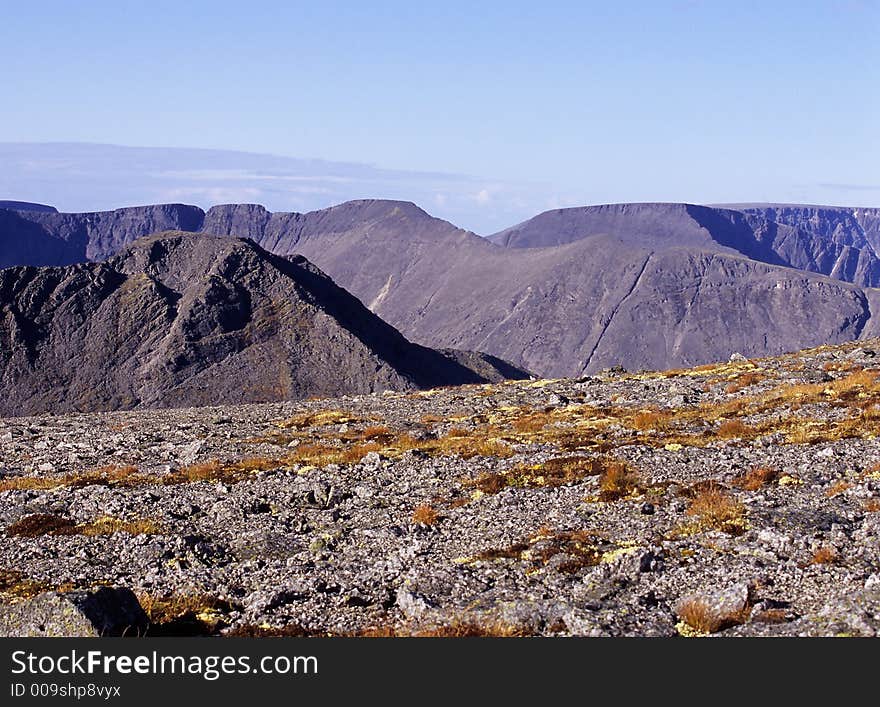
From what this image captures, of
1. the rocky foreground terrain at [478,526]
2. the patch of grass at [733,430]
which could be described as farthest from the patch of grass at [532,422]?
the patch of grass at [733,430]

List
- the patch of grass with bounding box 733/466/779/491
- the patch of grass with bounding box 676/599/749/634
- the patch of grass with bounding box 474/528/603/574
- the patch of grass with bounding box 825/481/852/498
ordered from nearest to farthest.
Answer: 1. the patch of grass with bounding box 676/599/749/634
2. the patch of grass with bounding box 474/528/603/574
3. the patch of grass with bounding box 825/481/852/498
4. the patch of grass with bounding box 733/466/779/491

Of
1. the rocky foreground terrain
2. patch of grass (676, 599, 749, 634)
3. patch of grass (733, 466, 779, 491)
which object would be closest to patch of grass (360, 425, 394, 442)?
the rocky foreground terrain

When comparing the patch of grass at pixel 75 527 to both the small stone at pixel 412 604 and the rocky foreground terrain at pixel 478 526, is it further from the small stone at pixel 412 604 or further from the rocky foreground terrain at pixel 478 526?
the small stone at pixel 412 604

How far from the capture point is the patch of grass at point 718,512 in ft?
69.9

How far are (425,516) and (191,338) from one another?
137 metres

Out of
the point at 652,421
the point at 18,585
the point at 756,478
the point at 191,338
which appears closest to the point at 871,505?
the point at 756,478

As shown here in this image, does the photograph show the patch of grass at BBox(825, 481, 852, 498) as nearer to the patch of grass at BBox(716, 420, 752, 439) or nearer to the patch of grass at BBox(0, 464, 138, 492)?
the patch of grass at BBox(716, 420, 752, 439)

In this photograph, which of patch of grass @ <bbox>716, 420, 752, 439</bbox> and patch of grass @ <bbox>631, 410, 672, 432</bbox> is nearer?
patch of grass @ <bbox>716, 420, 752, 439</bbox>

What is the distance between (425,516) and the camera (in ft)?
81.2

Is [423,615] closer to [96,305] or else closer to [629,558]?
[629,558]

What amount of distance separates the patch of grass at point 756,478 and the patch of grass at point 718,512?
111 cm

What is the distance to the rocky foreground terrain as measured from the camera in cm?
1680

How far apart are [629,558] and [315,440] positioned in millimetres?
22974

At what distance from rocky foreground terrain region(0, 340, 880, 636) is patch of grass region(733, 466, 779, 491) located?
3.6 inches
